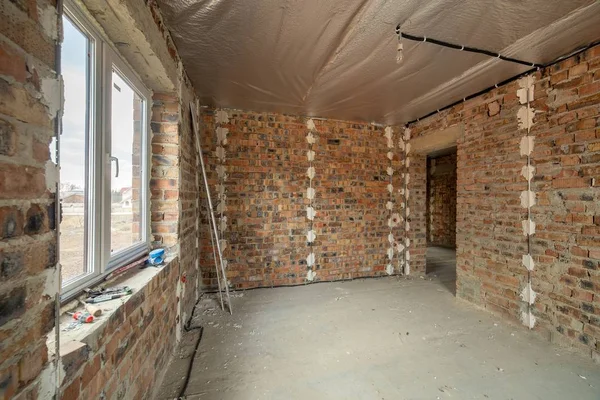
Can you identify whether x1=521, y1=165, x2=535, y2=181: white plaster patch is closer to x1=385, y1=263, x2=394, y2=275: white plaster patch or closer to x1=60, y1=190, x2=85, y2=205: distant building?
x1=385, y1=263, x2=394, y2=275: white plaster patch

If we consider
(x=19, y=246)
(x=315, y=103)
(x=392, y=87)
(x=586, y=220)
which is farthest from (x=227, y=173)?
(x=586, y=220)

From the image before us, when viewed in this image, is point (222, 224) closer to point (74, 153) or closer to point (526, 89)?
point (74, 153)

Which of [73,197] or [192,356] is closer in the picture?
[73,197]

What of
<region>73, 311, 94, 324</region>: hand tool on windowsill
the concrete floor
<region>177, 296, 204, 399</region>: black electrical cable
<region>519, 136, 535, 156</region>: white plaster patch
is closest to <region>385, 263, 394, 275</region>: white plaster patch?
the concrete floor

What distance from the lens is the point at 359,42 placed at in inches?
75.7

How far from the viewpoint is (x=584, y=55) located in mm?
2000

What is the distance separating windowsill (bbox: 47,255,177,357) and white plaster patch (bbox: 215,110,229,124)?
7.85ft

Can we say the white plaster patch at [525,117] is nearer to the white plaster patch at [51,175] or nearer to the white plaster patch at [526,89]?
the white plaster patch at [526,89]

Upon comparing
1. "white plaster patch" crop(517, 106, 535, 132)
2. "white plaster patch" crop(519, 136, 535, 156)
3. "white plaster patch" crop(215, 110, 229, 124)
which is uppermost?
"white plaster patch" crop(215, 110, 229, 124)

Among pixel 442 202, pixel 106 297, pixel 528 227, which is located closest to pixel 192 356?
pixel 106 297

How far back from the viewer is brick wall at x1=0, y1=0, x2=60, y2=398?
1.93 ft

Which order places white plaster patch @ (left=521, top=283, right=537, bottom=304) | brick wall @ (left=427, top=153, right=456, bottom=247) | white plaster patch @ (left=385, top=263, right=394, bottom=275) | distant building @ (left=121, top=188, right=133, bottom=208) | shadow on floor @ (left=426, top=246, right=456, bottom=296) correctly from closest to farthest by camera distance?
distant building @ (left=121, top=188, right=133, bottom=208)
white plaster patch @ (left=521, top=283, right=537, bottom=304)
shadow on floor @ (left=426, top=246, right=456, bottom=296)
white plaster patch @ (left=385, top=263, right=394, bottom=275)
brick wall @ (left=427, top=153, right=456, bottom=247)

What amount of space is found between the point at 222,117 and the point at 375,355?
325 centimetres

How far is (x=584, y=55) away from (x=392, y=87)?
1.49 metres
